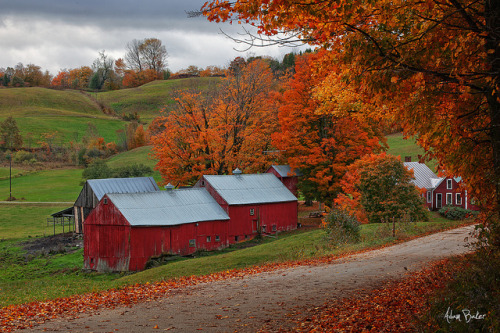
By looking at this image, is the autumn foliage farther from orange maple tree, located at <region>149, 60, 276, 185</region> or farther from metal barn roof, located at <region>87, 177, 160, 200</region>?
metal barn roof, located at <region>87, 177, 160, 200</region>

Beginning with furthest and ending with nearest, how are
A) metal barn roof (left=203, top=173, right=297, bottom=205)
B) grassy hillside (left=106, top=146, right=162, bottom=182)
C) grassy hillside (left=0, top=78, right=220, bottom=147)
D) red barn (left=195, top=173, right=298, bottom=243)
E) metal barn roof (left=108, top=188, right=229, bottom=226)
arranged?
1. grassy hillside (left=0, top=78, right=220, bottom=147)
2. grassy hillside (left=106, top=146, right=162, bottom=182)
3. metal barn roof (left=203, top=173, right=297, bottom=205)
4. red barn (left=195, top=173, right=298, bottom=243)
5. metal barn roof (left=108, top=188, right=229, bottom=226)

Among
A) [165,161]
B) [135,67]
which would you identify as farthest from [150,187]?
[135,67]

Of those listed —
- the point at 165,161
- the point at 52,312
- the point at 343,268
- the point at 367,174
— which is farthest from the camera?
the point at 165,161

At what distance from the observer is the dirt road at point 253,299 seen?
29.4ft

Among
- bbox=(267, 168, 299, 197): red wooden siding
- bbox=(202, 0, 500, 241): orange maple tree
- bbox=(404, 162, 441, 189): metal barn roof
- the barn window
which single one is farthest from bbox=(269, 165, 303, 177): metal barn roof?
bbox=(202, 0, 500, 241): orange maple tree

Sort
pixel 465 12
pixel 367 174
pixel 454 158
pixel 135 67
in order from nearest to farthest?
pixel 465 12 → pixel 454 158 → pixel 367 174 → pixel 135 67

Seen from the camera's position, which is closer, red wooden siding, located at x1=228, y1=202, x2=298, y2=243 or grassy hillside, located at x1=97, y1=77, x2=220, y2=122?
red wooden siding, located at x1=228, y1=202, x2=298, y2=243

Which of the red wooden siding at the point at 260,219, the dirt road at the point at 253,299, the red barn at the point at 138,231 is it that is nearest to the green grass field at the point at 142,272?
the red barn at the point at 138,231

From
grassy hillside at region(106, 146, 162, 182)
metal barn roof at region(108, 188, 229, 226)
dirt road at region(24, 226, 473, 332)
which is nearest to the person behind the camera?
dirt road at region(24, 226, 473, 332)

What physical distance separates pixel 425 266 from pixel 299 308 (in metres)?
5.21

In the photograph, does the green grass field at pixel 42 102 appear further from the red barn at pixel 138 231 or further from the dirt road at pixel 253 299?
the dirt road at pixel 253 299

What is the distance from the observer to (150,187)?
4397cm

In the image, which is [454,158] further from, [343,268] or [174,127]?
[174,127]

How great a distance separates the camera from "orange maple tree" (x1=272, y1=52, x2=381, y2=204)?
38031 mm
